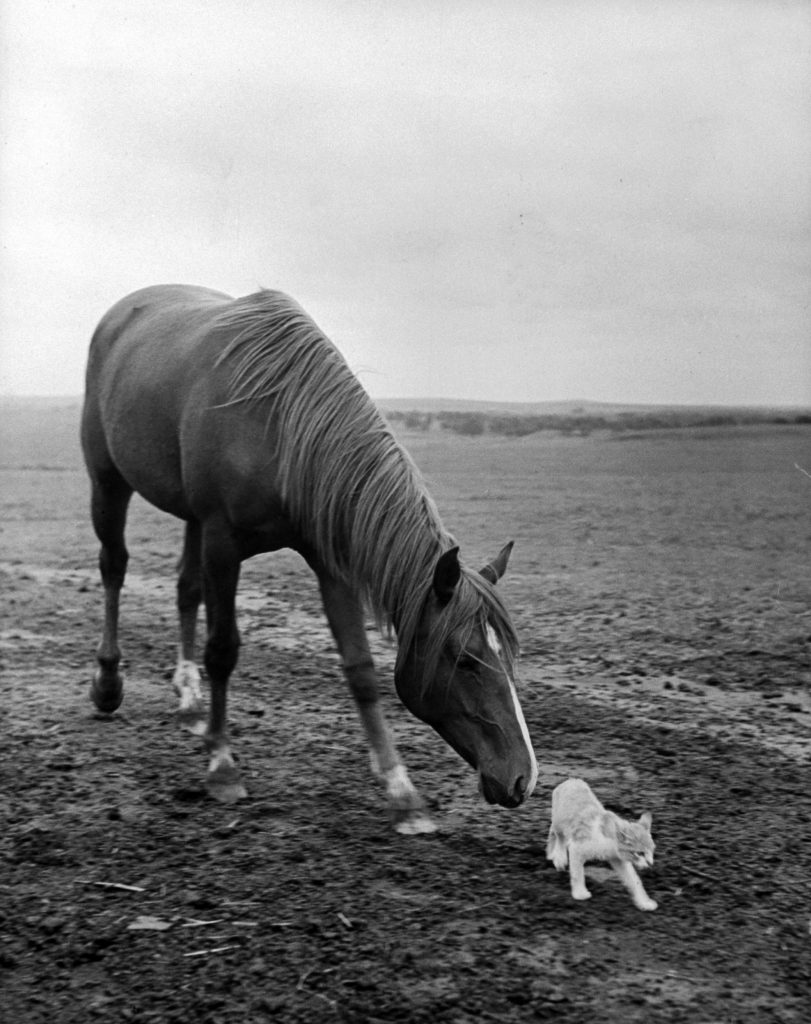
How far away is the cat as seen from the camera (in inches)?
118

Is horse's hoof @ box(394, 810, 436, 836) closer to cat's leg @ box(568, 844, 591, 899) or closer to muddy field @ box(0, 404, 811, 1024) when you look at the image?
muddy field @ box(0, 404, 811, 1024)

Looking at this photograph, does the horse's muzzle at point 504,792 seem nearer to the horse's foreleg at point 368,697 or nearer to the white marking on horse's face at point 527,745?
→ the white marking on horse's face at point 527,745

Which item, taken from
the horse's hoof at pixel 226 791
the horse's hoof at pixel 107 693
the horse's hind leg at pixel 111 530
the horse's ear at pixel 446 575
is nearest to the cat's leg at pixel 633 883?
the horse's ear at pixel 446 575

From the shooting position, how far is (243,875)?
3229 millimetres

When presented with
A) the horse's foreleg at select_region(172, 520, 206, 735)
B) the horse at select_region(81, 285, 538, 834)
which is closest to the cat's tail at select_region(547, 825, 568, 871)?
the horse at select_region(81, 285, 538, 834)

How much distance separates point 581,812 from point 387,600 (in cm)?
97

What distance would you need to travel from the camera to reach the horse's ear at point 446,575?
3281 millimetres

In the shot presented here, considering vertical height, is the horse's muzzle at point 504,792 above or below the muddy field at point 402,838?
above

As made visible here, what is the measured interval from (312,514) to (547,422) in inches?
337

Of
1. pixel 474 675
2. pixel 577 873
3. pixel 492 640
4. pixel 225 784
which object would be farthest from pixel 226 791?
pixel 577 873

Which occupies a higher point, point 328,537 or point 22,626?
point 328,537

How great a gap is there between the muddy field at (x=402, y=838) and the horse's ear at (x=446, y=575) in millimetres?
833

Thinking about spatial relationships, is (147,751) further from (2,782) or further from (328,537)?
(328,537)

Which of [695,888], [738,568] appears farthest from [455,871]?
[738,568]
